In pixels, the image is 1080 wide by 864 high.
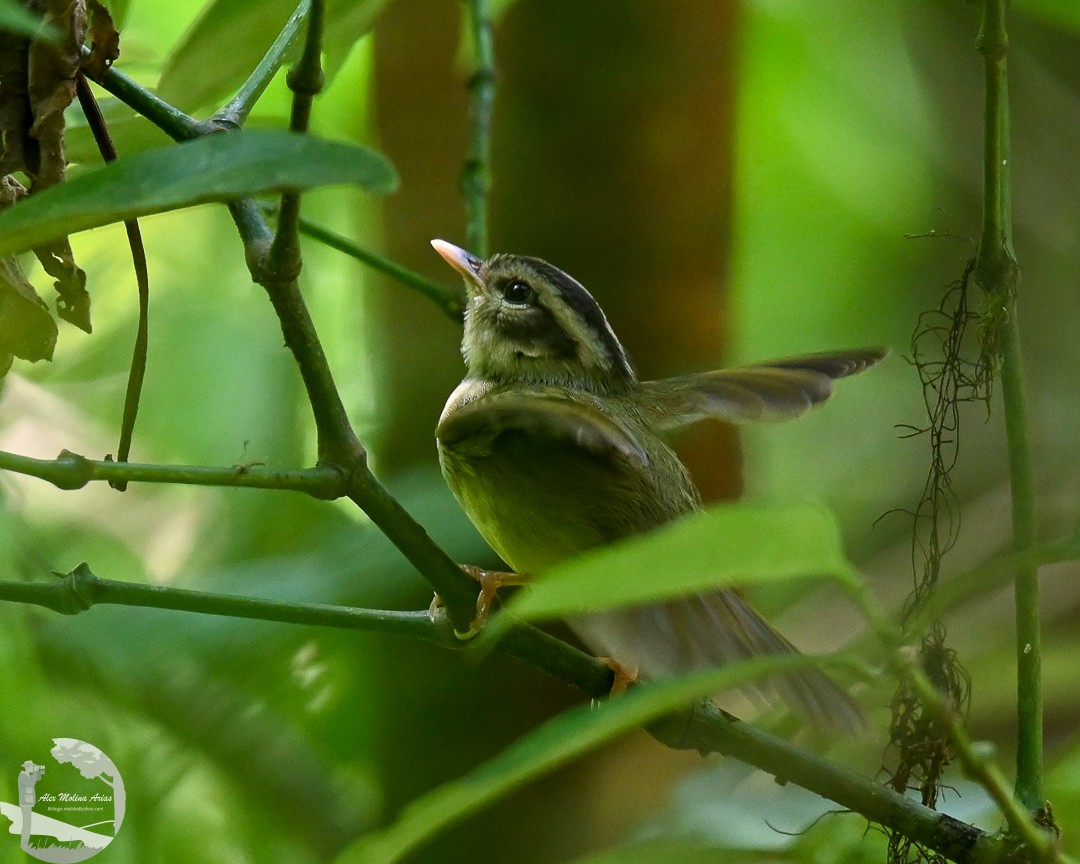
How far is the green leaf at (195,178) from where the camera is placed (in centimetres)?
101

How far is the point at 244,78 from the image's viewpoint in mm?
2232

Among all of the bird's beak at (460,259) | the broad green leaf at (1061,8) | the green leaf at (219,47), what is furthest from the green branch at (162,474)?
the bird's beak at (460,259)

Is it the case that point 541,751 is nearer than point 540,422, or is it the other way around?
point 541,751

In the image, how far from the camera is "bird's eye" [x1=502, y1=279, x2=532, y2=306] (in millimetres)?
3256

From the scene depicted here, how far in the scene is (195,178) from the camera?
42.2 inches

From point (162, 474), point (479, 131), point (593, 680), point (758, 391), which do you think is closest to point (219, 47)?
point (479, 131)

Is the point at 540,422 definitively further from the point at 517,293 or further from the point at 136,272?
the point at 517,293

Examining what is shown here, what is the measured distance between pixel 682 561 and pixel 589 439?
80 cm

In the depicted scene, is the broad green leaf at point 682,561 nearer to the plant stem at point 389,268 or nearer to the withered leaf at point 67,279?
the withered leaf at point 67,279

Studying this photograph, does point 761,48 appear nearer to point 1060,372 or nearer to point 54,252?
point 1060,372

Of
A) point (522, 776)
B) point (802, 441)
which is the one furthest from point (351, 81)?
point (522, 776)

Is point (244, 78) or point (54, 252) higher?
point (244, 78)

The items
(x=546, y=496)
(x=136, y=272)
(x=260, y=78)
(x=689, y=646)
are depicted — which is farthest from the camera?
(x=546, y=496)

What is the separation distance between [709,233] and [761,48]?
1495 millimetres
